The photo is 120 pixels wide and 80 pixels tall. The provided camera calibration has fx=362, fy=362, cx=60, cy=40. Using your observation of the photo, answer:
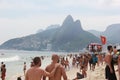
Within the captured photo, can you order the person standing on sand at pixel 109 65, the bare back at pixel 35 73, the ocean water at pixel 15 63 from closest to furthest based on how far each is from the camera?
1. the bare back at pixel 35 73
2. the person standing on sand at pixel 109 65
3. the ocean water at pixel 15 63

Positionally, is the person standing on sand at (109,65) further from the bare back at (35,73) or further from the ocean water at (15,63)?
the ocean water at (15,63)

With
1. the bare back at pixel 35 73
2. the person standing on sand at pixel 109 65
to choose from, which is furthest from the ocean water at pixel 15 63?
the bare back at pixel 35 73

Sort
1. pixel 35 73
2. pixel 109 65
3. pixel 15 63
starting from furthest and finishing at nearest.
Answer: pixel 15 63
pixel 109 65
pixel 35 73

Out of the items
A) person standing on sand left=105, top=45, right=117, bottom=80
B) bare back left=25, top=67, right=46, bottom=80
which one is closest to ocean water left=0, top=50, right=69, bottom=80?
person standing on sand left=105, top=45, right=117, bottom=80

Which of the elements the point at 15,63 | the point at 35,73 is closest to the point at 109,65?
the point at 35,73

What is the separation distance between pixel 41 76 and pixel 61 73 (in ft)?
1.92

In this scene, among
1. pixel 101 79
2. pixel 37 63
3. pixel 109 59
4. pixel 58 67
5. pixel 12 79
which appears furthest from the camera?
pixel 12 79

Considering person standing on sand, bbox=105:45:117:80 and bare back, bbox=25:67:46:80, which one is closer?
bare back, bbox=25:67:46:80

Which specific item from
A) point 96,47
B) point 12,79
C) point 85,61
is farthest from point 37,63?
point 96,47

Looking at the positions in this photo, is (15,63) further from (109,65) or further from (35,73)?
(35,73)

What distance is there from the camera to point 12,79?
1187 inches

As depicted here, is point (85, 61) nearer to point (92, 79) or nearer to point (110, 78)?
point (92, 79)

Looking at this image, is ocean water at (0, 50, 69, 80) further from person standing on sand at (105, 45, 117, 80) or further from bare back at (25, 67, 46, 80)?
bare back at (25, 67, 46, 80)

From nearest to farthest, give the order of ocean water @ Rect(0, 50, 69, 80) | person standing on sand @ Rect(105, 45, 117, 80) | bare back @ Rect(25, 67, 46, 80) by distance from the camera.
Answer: bare back @ Rect(25, 67, 46, 80) → person standing on sand @ Rect(105, 45, 117, 80) → ocean water @ Rect(0, 50, 69, 80)
